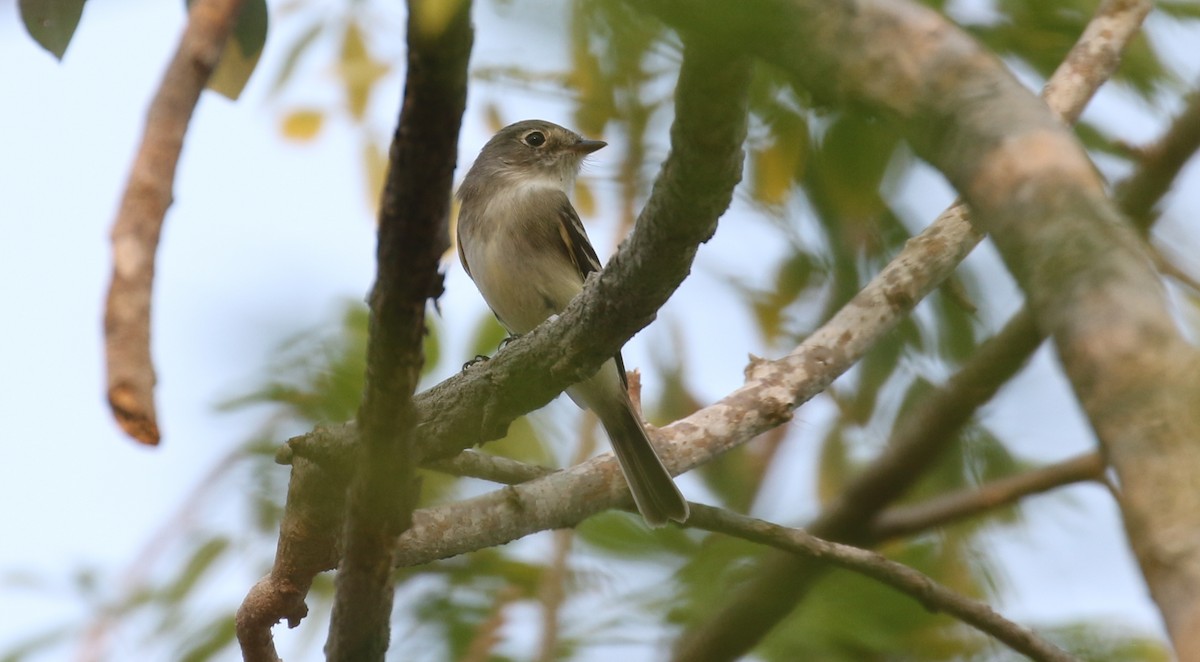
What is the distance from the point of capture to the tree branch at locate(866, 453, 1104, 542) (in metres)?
5.00

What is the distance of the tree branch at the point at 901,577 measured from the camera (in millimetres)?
3814

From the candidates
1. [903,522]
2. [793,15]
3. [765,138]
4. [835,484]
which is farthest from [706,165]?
[835,484]

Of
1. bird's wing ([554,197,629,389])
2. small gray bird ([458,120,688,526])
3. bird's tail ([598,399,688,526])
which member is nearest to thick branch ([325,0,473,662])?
bird's tail ([598,399,688,526])

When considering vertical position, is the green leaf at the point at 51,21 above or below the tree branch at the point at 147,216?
above

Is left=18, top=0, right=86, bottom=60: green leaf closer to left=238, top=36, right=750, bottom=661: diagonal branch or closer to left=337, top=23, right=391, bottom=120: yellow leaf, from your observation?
left=238, top=36, right=750, bottom=661: diagonal branch

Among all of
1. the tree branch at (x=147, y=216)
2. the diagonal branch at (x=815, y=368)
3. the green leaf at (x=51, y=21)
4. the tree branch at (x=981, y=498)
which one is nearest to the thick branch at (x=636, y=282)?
the diagonal branch at (x=815, y=368)

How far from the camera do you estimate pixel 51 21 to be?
8.13 ft

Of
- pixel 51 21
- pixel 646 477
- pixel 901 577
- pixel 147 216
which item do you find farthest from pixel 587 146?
pixel 147 216

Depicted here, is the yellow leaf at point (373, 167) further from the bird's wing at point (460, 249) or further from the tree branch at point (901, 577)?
the tree branch at point (901, 577)

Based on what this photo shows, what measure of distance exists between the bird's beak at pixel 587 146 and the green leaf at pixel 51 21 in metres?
4.17

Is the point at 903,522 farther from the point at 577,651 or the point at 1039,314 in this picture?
the point at 1039,314

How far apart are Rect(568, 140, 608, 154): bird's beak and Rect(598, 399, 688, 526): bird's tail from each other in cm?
190

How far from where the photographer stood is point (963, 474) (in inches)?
223

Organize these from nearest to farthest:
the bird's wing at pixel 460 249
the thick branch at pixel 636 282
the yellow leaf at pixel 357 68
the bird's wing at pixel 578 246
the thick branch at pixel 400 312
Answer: the thick branch at pixel 400 312 → the thick branch at pixel 636 282 → the yellow leaf at pixel 357 68 → the bird's wing at pixel 578 246 → the bird's wing at pixel 460 249
